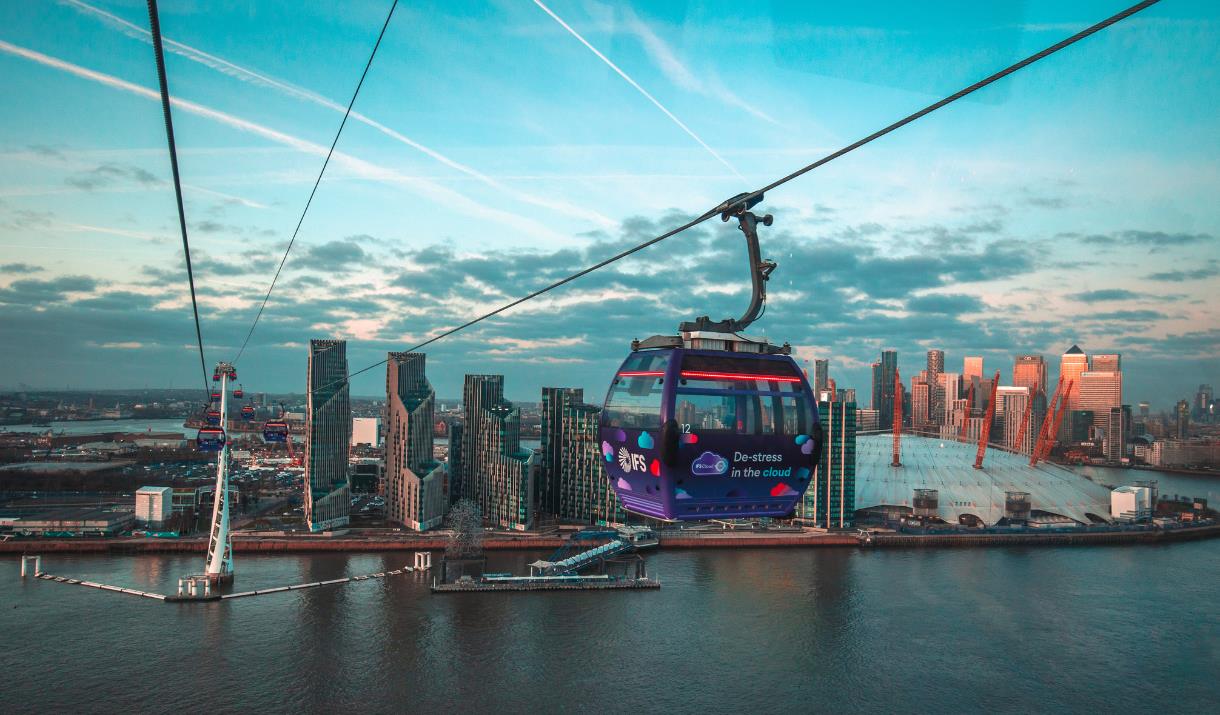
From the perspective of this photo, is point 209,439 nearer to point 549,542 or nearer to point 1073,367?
point 549,542

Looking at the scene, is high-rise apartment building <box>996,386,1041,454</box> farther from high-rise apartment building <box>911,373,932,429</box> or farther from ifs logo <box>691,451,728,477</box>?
ifs logo <box>691,451,728,477</box>

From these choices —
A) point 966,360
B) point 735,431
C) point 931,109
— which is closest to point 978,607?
Answer: point 735,431

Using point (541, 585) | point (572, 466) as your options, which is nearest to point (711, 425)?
point (541, 585)

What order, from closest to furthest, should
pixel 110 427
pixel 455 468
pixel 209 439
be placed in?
1. pixel 209 439
2. pixel 455 468
3. pixel 110 427

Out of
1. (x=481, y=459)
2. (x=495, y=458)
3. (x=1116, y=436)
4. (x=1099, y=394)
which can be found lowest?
(x=1116, y=436)

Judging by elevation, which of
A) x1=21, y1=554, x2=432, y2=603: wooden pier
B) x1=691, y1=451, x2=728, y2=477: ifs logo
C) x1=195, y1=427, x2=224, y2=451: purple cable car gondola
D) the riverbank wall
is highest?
x1=691, y1=451, x2=728, y2=477: ifs logo

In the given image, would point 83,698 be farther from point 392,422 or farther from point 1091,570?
point 1091,570

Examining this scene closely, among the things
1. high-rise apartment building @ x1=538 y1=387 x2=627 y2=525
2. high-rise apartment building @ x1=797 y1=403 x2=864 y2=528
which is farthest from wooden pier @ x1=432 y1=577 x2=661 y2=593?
high-rise apartment building @ x1=797 y1=403 x2=864 y2=528
